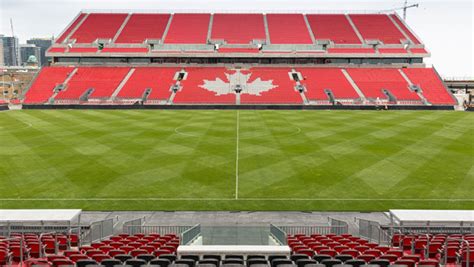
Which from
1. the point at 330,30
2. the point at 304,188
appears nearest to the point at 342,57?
the point at 330,30

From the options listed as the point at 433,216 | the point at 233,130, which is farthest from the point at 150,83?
the point at 433,216

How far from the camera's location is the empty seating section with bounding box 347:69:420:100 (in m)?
70.2

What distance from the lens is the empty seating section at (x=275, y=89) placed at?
2714 inches

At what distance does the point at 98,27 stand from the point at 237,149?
69.8 meters

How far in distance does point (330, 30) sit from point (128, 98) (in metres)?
46.9

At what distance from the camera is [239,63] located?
274ft

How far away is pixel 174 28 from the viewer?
299 ft

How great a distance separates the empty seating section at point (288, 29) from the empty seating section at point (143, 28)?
2412 centimetres

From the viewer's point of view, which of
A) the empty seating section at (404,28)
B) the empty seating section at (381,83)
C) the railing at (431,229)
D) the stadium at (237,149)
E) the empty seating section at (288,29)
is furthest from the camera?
the empty seating section at (288,29)

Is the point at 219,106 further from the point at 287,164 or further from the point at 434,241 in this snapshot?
the point at 434,241

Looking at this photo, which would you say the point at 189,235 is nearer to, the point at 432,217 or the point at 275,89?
the point at 432,217

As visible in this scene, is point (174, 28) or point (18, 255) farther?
point (174, 28)

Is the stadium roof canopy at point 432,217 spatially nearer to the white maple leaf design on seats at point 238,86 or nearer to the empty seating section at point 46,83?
the white maple leaf design on seats at point 238,86

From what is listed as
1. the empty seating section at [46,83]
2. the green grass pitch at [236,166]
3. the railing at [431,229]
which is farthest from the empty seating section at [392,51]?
the railing at [431,229]
